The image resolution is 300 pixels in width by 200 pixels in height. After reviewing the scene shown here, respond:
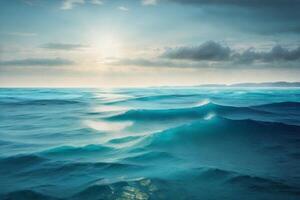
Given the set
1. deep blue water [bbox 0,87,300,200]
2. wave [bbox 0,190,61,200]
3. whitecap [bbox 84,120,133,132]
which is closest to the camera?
wave [bbox 0,190,61,200]

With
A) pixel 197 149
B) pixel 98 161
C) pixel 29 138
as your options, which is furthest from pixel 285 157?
pixel 29 138

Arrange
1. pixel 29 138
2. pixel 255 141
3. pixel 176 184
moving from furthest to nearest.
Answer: pixel 29 138
pixel 255 141
pixel 176 184

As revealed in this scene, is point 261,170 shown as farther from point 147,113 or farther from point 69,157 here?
point 147,113

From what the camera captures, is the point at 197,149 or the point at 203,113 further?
the point at 203,113

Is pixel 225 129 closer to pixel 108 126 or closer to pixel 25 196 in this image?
pixel 108 126

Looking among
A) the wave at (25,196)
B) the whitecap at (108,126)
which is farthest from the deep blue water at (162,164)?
the whitecap at (108,126)

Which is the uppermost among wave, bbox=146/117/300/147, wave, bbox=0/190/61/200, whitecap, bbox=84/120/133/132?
wave, bbox=146/117/300/147

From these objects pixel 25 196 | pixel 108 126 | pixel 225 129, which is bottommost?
pixel 108 126

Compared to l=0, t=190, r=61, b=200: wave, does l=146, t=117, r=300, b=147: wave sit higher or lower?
higher

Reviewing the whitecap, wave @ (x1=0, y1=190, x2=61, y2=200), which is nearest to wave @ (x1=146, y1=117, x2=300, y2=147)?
the whitecap

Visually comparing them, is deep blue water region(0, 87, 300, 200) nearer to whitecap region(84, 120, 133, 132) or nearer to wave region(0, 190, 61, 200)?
wave region(0, 190, 61, 200)

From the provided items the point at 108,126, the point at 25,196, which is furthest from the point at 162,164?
the point at 108,126
